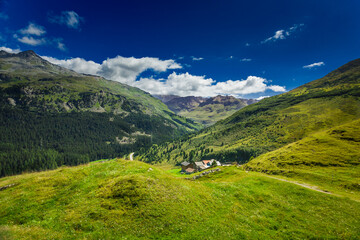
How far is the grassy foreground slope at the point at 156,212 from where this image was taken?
52.6 ft

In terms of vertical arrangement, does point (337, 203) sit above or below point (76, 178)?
below

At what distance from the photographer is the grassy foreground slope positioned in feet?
52.6

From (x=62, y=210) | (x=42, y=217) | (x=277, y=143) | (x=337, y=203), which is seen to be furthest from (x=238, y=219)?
(x=277, y=143)

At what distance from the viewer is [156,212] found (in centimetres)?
1836

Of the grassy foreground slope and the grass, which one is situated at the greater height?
the grassy foreground slope

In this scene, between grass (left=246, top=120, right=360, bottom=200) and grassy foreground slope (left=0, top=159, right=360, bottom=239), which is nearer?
grassy foreground slope (left=0, top=159, right=360, bottom=239)

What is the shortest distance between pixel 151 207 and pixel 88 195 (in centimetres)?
1037

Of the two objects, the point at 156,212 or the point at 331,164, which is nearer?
the point at 156,212

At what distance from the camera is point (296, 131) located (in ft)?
648

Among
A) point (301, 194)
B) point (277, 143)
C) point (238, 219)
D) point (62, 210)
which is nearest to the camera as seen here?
point (62, 210)

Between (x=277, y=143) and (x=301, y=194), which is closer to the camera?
(x=301, y=194)

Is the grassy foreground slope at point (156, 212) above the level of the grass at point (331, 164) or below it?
above

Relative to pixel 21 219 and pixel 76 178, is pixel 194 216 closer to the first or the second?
pixel 21 219

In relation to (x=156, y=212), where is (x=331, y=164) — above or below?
below
